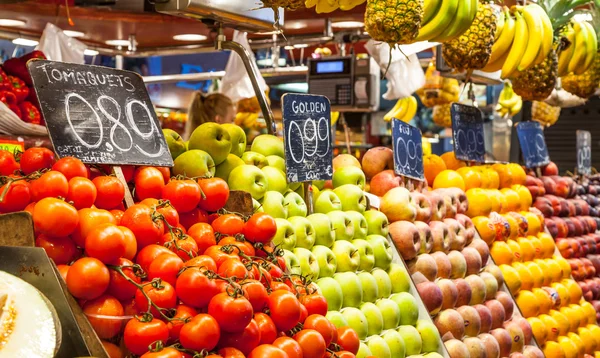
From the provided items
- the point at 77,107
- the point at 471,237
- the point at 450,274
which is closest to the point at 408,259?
the point at 450,274

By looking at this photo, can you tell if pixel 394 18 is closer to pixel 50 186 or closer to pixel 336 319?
pixel 336 319

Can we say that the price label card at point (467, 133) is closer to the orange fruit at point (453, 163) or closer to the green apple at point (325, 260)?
the orange fruit at point (453, 163)

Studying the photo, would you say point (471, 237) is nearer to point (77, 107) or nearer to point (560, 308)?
point (560, 308)

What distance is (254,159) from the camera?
3.07 metres

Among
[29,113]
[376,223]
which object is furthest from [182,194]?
[29,113]

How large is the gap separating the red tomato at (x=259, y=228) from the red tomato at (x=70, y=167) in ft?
1.74

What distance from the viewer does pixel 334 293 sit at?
9.02 feet

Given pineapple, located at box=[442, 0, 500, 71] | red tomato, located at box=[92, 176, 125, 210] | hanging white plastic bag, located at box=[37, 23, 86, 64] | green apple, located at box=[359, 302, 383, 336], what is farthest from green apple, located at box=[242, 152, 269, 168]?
hanging white plastic bag, located at box=[37, 23, 86, 64]

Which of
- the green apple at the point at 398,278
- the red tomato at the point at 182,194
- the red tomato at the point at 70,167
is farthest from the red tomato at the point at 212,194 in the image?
the green apple at the point at 398,278

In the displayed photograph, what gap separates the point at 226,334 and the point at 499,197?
2936 mm

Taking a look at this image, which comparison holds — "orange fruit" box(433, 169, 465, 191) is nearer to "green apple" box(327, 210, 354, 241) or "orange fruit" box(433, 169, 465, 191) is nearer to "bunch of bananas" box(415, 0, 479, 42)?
"bunch of bananas" box(415, 0, 479, 42)

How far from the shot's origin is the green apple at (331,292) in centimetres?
273

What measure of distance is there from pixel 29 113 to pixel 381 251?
224 cm

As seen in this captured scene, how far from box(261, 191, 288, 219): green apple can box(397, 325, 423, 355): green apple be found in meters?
0.69
